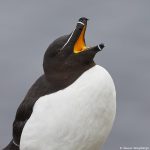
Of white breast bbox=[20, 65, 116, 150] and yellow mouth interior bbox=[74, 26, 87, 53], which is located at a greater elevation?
yellow mouth interior bbox=[74, 26, 87, 53]

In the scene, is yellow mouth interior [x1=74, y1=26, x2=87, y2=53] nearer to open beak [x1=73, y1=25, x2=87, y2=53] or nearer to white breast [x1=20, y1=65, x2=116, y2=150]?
open beak [x1=73, y1=25, x2=87, y2=53]

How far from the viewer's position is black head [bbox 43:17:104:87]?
6.22 metres

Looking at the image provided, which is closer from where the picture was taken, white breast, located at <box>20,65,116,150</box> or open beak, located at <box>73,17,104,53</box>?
white breast, located at <box>20,65,116,150</box>

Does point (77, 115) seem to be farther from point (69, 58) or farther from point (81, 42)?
point (81, 42)

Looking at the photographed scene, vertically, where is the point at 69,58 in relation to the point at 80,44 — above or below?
below

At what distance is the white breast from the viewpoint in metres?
6.09

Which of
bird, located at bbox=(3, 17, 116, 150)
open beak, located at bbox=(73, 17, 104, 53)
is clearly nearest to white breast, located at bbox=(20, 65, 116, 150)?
bird, located at bbox=(3, 17, 116, 150)

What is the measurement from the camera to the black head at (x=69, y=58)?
6219 mm

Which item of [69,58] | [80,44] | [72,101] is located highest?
[80,44]

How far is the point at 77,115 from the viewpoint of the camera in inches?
240

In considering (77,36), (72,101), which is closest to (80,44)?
(77,36)

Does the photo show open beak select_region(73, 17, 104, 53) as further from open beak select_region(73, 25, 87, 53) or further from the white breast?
the white breast

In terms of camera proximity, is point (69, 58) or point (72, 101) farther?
point (69, 58)

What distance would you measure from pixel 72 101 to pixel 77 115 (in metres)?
0.12
